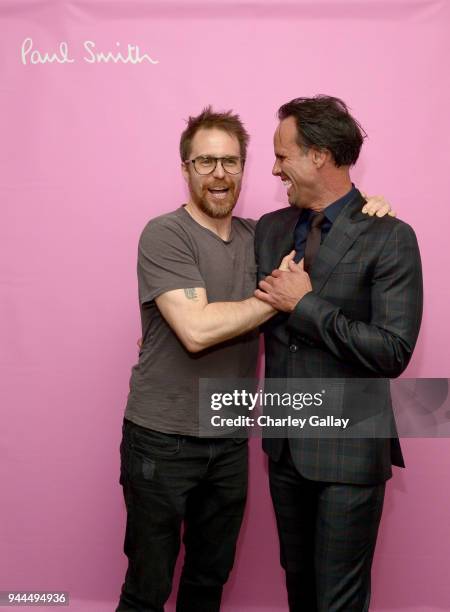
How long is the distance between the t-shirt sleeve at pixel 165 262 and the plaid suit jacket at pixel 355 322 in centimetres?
30

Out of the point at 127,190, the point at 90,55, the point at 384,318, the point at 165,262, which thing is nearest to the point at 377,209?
the point at 384,318

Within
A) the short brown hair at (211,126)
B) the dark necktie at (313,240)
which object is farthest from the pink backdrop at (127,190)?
the dark necktie at (313,240)

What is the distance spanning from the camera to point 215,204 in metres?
2.02

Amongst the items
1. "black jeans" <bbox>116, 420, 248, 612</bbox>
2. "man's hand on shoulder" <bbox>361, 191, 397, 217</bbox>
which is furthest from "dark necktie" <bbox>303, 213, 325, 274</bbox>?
"black jeans" <bbox>116, 420, 248, 612</bbox>

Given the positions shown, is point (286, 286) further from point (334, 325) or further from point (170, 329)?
point (170, 329)

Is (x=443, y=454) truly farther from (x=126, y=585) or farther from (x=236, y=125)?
(x=236, y=125)

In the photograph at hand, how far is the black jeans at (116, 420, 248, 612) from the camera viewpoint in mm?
1992

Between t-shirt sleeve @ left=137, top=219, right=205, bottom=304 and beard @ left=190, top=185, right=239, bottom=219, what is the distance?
108mm

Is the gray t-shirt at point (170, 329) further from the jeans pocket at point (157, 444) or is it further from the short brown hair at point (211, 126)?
the short brown hair at point (211, 126)

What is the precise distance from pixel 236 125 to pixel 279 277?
53 cm

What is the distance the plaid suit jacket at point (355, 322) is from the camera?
1.74 metres

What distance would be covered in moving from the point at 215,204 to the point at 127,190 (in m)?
0.61

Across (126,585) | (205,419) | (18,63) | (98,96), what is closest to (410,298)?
(205,419)

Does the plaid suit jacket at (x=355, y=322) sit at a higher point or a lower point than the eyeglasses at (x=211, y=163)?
lower
